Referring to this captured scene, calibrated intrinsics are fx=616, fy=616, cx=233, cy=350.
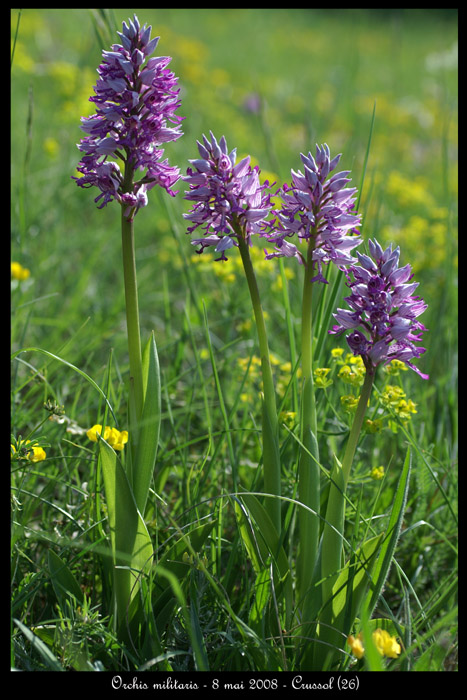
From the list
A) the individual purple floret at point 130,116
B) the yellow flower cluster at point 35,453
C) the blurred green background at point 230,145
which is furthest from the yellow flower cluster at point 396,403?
the yellow flower cluster at point 35,453

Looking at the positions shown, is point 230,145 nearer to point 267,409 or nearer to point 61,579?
point 267,409

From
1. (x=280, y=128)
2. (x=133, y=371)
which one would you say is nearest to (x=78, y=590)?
(x=133, y=371)

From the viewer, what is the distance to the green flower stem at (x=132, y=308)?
155cm

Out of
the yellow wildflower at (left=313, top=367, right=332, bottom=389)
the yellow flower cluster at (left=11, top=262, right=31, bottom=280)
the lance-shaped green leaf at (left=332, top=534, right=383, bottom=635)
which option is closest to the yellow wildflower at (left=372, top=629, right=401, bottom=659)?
the lance-shaped green leaf at (left=332, top=534, right=383, bottom=635)

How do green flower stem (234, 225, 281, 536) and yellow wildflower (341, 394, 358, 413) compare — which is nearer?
green flower stem (234, 225, 281, 536)

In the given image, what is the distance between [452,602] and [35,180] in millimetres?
3756

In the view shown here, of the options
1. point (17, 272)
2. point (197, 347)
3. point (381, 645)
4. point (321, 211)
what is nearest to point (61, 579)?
point (381, 645)

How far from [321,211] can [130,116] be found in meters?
0.51

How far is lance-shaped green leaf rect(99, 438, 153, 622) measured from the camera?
5.02 ft

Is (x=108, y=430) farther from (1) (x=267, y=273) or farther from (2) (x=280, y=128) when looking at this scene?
(2) (x=280, y=128)

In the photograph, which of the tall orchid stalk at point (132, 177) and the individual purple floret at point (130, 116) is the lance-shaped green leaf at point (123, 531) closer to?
the tall orchid stalk at point (132, 177)

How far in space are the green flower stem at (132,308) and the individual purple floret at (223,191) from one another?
16cm

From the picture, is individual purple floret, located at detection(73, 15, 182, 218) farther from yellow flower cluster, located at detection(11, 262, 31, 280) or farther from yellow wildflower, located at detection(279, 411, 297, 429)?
yellow flower cluster, located at detection(11, 262, 31, 280)

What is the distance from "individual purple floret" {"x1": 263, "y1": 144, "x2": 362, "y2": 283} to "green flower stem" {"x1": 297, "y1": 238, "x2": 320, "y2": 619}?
1.6 inches
